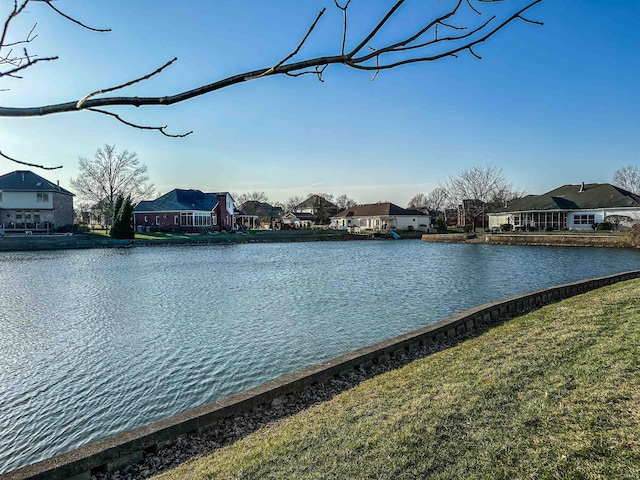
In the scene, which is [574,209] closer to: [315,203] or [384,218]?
[384,218]

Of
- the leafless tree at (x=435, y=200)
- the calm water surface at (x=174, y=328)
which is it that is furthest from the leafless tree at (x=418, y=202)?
the calm water surface at (x=174, y=328)

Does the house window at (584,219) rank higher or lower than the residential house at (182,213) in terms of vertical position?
lower

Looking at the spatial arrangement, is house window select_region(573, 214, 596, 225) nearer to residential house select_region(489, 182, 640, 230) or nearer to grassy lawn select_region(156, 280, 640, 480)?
residential house select_region(489, 182, 640, 230)

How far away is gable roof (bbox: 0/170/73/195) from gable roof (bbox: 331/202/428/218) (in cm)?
4270

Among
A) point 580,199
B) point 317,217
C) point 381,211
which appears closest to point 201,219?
point 381,211

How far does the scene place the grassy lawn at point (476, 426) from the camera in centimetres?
288

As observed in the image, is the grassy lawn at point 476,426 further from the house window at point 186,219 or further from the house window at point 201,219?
the house window at point 201,219

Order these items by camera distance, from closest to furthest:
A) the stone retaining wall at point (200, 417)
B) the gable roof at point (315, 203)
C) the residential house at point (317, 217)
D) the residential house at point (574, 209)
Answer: the stone retaining wall at point (200, 417) → the residential house at point (574, 209) → the residential house at point (317, 217) → the gable roof at point (315, 203)

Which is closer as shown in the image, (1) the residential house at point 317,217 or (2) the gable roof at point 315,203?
(1) the residential house at point 317,217

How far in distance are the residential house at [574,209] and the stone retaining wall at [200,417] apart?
41.0 metres

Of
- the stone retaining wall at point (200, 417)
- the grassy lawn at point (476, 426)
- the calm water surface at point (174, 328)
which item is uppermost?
the grassy lawn at point (476, 426)

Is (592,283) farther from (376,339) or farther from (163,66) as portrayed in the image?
(163,66)

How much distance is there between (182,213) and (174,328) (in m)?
43.1

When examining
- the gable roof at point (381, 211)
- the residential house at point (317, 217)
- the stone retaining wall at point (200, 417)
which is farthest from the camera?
the residential house at point (317, 217)
